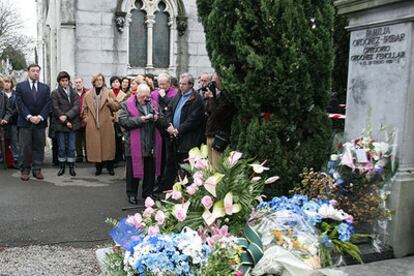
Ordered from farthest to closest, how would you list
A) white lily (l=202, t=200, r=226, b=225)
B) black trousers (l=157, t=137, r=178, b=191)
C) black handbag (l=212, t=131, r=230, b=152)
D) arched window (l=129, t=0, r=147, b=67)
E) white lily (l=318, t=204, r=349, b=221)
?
arched window (l=129, t=0, r=147, b=67) → black trousers (l=157, t=137, r=178, b=191) → black handbag (l=212, t=131, r=230, b=152) → white lily (l=318, t=204, r=349, b=221) → white lily (l=202, t=200, r=226, b=225)

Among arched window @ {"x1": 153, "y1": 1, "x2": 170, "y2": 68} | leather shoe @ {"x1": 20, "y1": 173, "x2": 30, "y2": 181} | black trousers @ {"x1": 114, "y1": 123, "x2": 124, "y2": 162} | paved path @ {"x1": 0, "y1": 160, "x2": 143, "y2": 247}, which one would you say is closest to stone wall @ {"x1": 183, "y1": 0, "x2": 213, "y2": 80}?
arched window @ {"x1": 153, "y1": 1, "x2": 170, "y2": 68}

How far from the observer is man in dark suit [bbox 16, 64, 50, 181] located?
331 inches

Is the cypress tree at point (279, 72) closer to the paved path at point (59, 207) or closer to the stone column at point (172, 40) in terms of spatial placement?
the paved path at point (59, 207)

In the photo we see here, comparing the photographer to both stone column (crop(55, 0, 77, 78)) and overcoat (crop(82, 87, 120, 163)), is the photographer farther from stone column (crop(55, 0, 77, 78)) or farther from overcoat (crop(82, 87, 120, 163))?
stone column (crop(55, 0, 77, 78))

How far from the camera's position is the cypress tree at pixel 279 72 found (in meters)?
4.85

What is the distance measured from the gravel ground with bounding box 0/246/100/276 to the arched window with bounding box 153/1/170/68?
31.5 feet

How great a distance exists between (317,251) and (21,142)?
6.51 metres

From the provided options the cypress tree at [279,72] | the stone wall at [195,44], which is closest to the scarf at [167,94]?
the cypress tree at [279,72]

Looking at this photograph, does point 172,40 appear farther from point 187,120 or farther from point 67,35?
point 187,120

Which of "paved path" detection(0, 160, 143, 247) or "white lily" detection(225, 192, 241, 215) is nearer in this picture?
"white lily" detection(225, 192, 241, 215)

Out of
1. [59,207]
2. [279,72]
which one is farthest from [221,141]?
[59,207]

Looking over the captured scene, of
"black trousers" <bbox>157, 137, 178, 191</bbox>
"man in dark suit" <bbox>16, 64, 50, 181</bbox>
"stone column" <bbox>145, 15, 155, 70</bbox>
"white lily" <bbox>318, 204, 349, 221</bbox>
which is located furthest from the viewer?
"stone column" <bbox>145, 15, 155, 70</bbox>

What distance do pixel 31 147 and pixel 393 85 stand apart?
6.36 m

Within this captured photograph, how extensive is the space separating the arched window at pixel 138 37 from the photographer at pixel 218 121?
7559 millimetres
